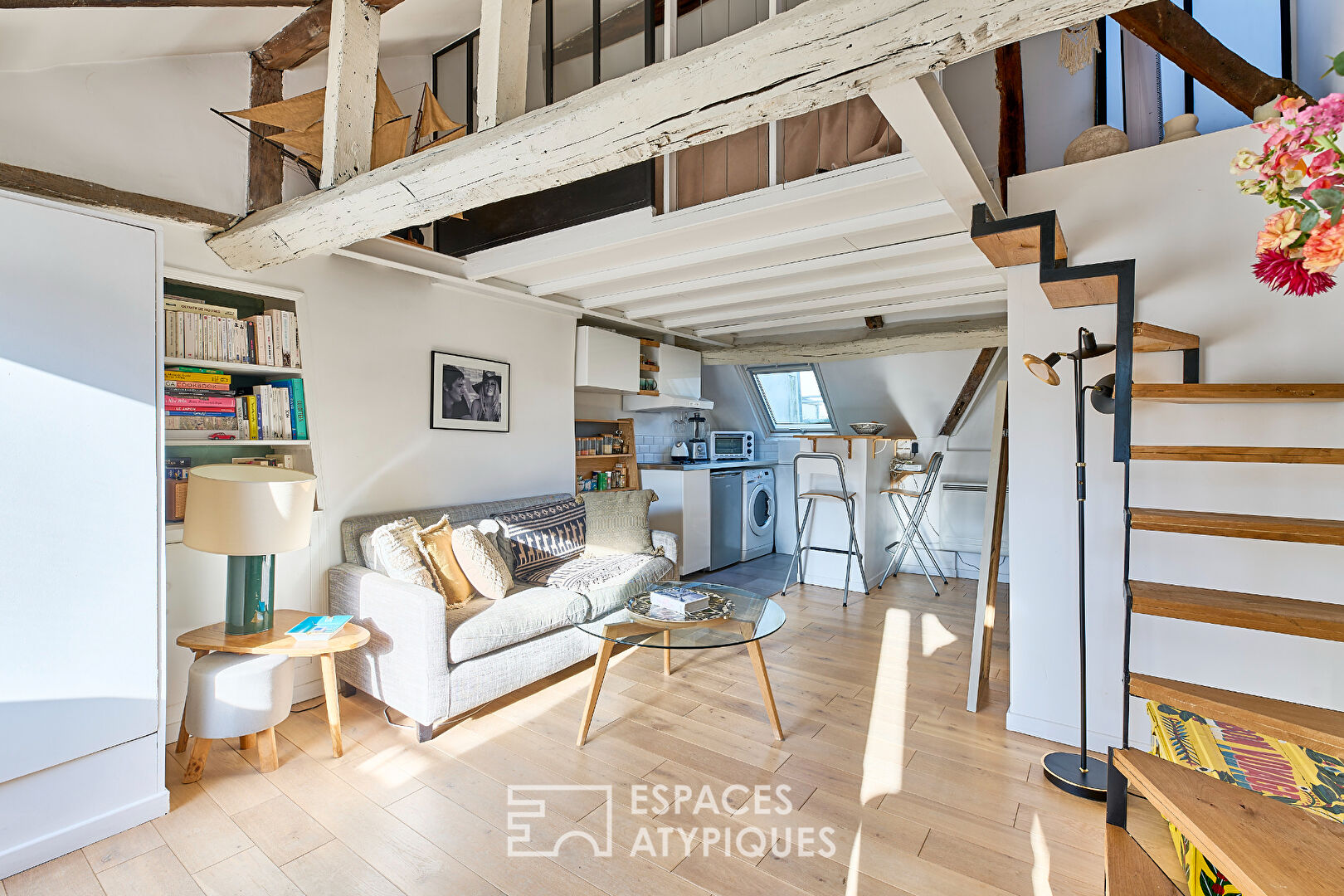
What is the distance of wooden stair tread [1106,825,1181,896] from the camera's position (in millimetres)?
1063

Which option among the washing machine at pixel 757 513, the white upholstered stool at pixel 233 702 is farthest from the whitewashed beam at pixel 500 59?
the washing machine at pixel 757 513

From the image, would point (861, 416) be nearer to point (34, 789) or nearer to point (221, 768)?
point (221, 768)

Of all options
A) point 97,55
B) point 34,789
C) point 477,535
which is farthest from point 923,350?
point 34,789

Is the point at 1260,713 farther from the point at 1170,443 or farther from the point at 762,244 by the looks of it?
the point at 762,244

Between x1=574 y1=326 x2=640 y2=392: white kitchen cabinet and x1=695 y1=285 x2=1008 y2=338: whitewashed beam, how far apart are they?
2.95 ft

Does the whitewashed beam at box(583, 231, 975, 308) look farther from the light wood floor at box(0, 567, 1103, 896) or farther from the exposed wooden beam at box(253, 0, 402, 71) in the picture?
the light wood floor at box(0, 567, 1103, 896)

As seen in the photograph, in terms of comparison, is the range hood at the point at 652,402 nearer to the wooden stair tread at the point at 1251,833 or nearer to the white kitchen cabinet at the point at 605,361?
the white kitchen cabinet at the point at 605,361

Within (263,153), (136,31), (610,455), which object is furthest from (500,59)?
(610,455)

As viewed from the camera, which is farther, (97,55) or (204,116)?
(204,116)

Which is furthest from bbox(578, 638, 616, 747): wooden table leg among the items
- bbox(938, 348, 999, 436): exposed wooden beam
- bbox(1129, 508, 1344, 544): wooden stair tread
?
bbox(938, 348, 999, 436): exposed wooden beam

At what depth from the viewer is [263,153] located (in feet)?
9.18

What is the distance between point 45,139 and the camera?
221 cm

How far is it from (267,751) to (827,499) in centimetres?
396

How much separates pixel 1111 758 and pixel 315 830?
222 centimetres
